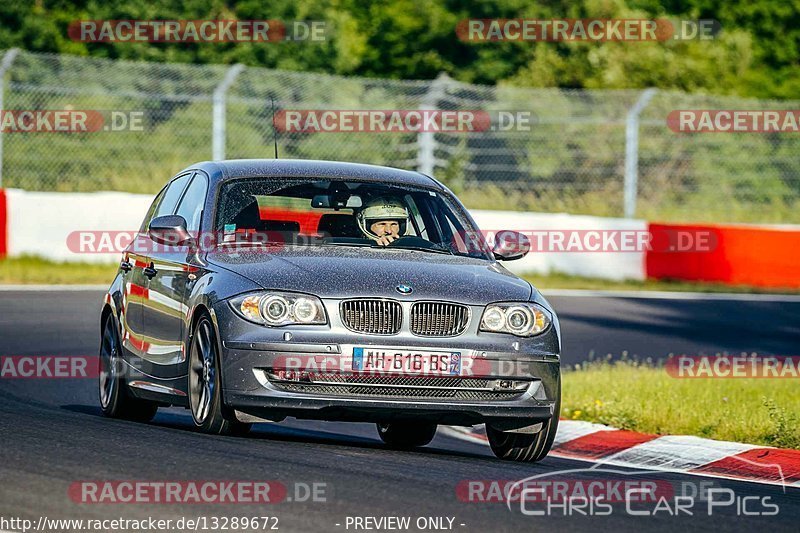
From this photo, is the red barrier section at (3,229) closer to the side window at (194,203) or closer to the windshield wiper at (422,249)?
the side window at (194,203)

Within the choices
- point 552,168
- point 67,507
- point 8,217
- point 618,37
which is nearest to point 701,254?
point 552,168

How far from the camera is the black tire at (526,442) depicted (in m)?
9.16

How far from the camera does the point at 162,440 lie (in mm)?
8773

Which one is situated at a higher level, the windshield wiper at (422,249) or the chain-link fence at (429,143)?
the chain-link fence at (429,143)

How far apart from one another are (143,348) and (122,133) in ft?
69.5

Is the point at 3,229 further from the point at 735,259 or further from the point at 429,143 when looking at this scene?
the point at 735,259

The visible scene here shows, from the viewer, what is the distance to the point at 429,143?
28703mm

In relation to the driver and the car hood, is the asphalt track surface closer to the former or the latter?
the car hood

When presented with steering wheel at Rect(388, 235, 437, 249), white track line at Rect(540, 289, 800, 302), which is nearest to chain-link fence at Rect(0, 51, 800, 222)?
white track line at Rect(540, 289, 800, 302)

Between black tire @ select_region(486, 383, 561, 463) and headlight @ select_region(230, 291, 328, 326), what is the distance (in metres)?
1.34

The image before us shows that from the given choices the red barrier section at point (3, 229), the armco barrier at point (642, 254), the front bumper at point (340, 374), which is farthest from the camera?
the armco barrier at point (642, 254)

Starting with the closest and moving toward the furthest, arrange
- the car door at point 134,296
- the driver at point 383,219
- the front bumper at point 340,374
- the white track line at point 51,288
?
the front bumper at point 340,374, the driver at point 383,219, the car door at point 134,296, the white track line at point 51,288

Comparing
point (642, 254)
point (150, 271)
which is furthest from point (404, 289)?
point (642, 254)

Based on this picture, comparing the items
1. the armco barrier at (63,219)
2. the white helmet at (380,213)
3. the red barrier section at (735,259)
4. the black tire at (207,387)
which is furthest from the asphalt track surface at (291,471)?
the red barrier section at (735,259)
